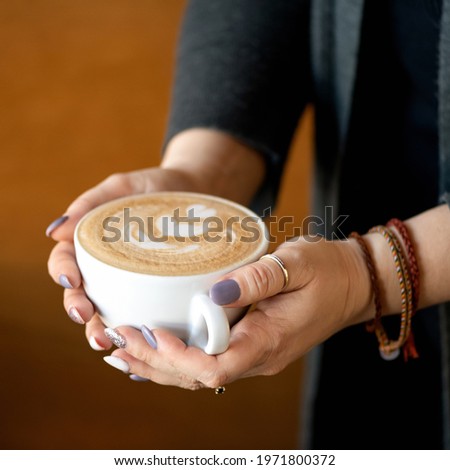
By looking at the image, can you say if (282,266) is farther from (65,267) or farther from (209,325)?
(65,267)

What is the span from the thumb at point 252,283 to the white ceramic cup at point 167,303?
13mm

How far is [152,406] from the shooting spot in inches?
64.3

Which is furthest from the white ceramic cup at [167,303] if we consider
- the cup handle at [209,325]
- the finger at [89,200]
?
the finger at [89,200]

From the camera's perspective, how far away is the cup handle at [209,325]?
61cm

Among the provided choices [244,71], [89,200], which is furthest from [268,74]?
[89,200]

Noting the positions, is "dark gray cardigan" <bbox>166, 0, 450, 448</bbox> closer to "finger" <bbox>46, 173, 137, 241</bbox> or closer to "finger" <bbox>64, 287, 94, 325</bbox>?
"finger" <bbox>46, 173, 137, 241</bbox>

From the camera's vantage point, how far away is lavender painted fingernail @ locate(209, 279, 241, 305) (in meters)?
0.62

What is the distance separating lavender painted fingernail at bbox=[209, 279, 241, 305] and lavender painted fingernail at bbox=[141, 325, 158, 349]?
0.24 feet

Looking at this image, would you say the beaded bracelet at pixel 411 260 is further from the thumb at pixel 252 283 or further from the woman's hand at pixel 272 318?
the thumb at pixel 252 283

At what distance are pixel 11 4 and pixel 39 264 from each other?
2.46 feet

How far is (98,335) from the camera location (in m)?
0.71

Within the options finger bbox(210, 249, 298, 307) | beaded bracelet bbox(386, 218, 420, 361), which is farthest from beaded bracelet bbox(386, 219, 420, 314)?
finger bbox(210, 249, 298, 307)
